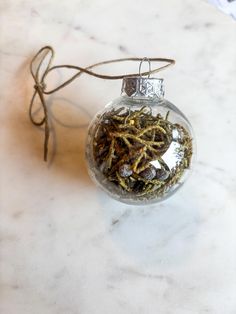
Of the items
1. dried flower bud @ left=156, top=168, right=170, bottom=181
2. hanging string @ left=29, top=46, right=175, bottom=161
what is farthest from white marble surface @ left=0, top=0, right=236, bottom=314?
dried flower bud @ left=156, top=168, right=170, bottom=181

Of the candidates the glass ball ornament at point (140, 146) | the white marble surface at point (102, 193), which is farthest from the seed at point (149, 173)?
the white marble surface at point (102, 193)

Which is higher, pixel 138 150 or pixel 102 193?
pixel 138 150

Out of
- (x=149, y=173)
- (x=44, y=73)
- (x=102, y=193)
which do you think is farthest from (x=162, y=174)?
(x=44, y=73)

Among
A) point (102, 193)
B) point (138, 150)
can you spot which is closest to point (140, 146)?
point (138, 150)

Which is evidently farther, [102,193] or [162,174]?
[102,193]

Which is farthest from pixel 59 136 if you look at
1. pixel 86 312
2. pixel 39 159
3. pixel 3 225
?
pixel 86 312

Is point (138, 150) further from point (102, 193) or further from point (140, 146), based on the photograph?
point (102, 193)

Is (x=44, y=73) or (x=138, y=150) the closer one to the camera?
(x=138, y=150)

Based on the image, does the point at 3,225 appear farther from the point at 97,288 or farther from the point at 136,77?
the point at 136,77

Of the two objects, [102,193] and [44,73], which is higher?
[44,73]
